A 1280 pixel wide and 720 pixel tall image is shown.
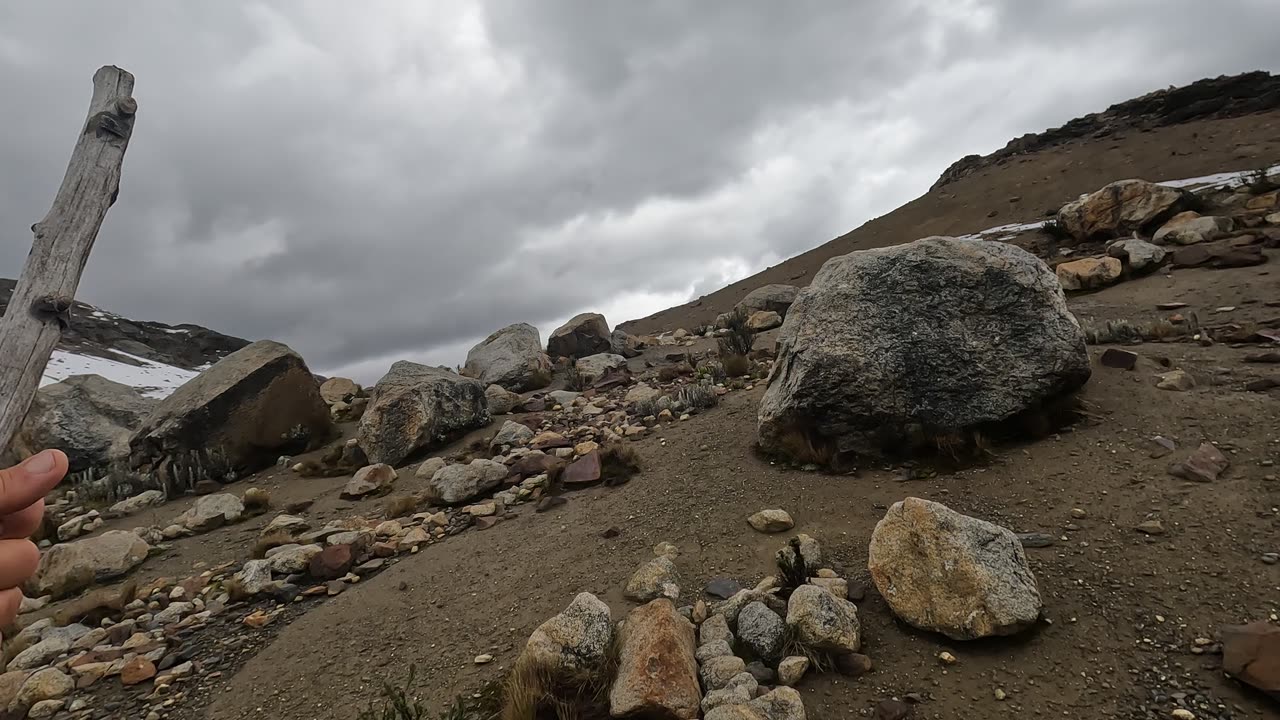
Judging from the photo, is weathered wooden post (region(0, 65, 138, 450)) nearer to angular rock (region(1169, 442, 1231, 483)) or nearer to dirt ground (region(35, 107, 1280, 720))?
dirt ground (region(35, 107, 1280, 720))

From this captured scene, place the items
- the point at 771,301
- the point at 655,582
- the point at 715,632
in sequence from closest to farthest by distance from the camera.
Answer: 1. the point at 715,632
2. the point at 655,582
3. the point at 771,301

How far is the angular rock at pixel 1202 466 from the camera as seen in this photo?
14.0 feet

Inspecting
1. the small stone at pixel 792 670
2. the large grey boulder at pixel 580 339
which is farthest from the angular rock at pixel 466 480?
the large grey boulder at pixel 580 339

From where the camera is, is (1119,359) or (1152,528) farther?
(1119,359)

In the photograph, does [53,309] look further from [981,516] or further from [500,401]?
[500,401]

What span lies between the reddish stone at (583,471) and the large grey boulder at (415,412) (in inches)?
150

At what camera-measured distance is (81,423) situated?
1245cm

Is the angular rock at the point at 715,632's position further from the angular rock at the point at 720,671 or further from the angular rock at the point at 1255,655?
the angular rock at the point at 1255,655

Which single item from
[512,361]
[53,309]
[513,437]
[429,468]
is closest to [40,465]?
[53,309]

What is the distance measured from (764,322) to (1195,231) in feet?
31.1

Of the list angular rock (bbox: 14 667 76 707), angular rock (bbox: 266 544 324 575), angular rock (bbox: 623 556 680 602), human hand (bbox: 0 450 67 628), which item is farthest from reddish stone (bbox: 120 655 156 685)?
angular rock (bbox: 623 556 680 602)

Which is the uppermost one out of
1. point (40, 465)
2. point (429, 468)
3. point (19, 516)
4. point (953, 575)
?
point (40, 465)

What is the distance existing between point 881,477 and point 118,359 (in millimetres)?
69283

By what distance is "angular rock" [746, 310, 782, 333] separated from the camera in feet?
51.2
